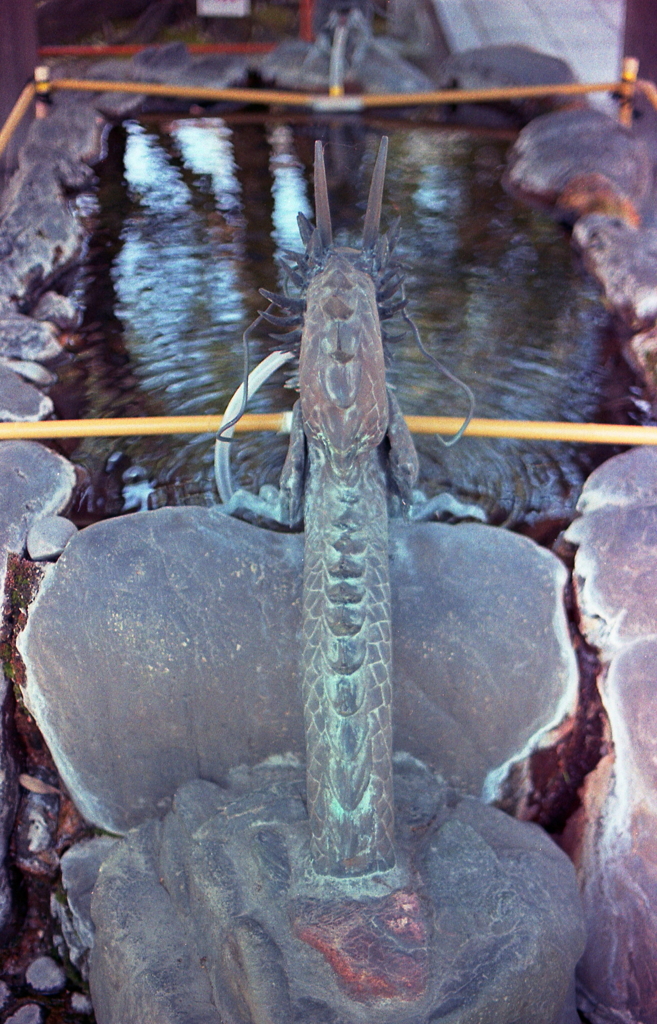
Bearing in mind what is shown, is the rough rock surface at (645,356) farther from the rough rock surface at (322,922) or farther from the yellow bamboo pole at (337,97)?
the yellow bamboo pole at (337,97)

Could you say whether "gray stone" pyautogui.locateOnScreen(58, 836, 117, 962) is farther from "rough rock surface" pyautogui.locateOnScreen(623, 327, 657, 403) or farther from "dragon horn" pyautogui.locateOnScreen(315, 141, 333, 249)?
"rough rock surface" pyautogui.locateOnScreen(623, 327, 657, 403)

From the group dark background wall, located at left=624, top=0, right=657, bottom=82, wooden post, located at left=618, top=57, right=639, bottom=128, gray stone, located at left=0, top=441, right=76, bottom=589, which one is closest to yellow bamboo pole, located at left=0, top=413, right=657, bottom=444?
gray stone, located at left=0, top=441, right=76, bottom=589

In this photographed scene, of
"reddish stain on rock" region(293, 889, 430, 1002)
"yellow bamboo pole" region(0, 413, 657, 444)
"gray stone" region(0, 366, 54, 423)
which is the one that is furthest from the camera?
"gray stone" region(0, 366, 54, 423)

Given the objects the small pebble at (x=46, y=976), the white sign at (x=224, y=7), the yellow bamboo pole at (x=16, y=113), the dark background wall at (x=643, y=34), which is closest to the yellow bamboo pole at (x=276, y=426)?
the small pebble at (x=46, y=976)

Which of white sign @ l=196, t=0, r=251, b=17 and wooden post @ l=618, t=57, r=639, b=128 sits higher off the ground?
white sign @ l=196, t=0, r=251, b=17

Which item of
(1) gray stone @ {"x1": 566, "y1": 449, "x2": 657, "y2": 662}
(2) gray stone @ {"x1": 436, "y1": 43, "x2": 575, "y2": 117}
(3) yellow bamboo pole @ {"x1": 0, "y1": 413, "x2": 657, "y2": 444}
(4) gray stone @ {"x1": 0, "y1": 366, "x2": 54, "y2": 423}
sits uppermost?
(2) gray stone @ {"x1": 436, "y1": 43, "x2": 575, "y2": 117}

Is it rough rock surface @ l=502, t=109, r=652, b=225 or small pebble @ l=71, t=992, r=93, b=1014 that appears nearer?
small pebble @ l=71, t=992, r=93, b=1014

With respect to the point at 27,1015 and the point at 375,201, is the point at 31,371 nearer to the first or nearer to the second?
the point at 375,201
